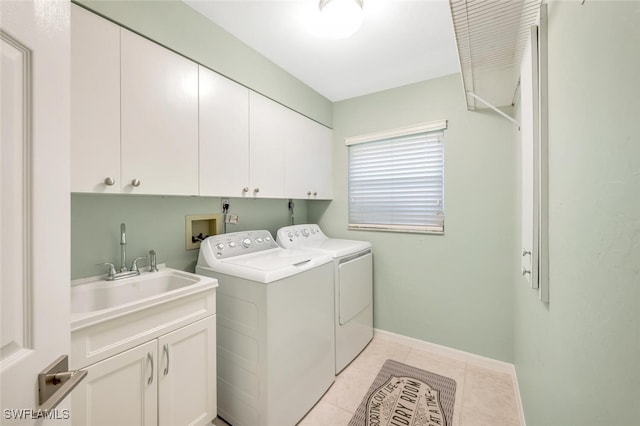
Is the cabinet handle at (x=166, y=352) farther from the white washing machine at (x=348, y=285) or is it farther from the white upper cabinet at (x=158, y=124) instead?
the white washing machine at (x=348, y=285)

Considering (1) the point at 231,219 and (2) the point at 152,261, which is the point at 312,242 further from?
(2) the point at 152,261

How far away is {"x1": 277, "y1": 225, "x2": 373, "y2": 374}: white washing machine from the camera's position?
82.9 inches

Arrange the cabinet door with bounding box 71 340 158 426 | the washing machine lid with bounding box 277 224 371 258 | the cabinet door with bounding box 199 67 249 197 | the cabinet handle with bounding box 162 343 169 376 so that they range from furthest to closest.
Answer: the washing machine lid with bounding box 277 224 371 258, the cabinet door with bounding box 199 67 249 197, the cabinet handle with bounding box 162 343 169 376, the cabinet door with bounding box 71 340 158 426

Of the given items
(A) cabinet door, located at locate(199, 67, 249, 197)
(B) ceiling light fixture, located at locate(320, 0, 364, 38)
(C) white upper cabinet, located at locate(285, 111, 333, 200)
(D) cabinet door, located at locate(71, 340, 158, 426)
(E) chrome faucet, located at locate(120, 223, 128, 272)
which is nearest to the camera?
(D) cabinet door, located at locate(71, 340, 158, 426)

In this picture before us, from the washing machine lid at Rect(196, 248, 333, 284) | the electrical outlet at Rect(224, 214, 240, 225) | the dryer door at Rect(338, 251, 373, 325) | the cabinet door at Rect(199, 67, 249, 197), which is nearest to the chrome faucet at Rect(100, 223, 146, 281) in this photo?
the washing machine lid at Rect(196, 248, 333, 284)

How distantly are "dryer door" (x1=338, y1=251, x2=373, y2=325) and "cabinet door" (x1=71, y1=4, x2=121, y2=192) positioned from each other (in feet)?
5.35

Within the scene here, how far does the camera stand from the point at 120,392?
3.63 feet

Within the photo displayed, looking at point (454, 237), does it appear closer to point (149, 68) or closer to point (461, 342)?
point (461, 342)

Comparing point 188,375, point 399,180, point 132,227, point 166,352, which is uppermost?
point 399,180

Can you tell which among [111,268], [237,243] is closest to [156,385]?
[111,268]

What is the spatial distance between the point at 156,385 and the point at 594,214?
5.81 ft

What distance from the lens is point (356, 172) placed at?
286 cm

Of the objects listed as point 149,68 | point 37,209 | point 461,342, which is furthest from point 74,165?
point 461,342

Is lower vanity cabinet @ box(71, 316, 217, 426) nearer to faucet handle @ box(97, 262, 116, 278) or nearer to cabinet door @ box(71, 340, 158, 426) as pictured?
cabinet door @ box(71, 340, 158, 426)
